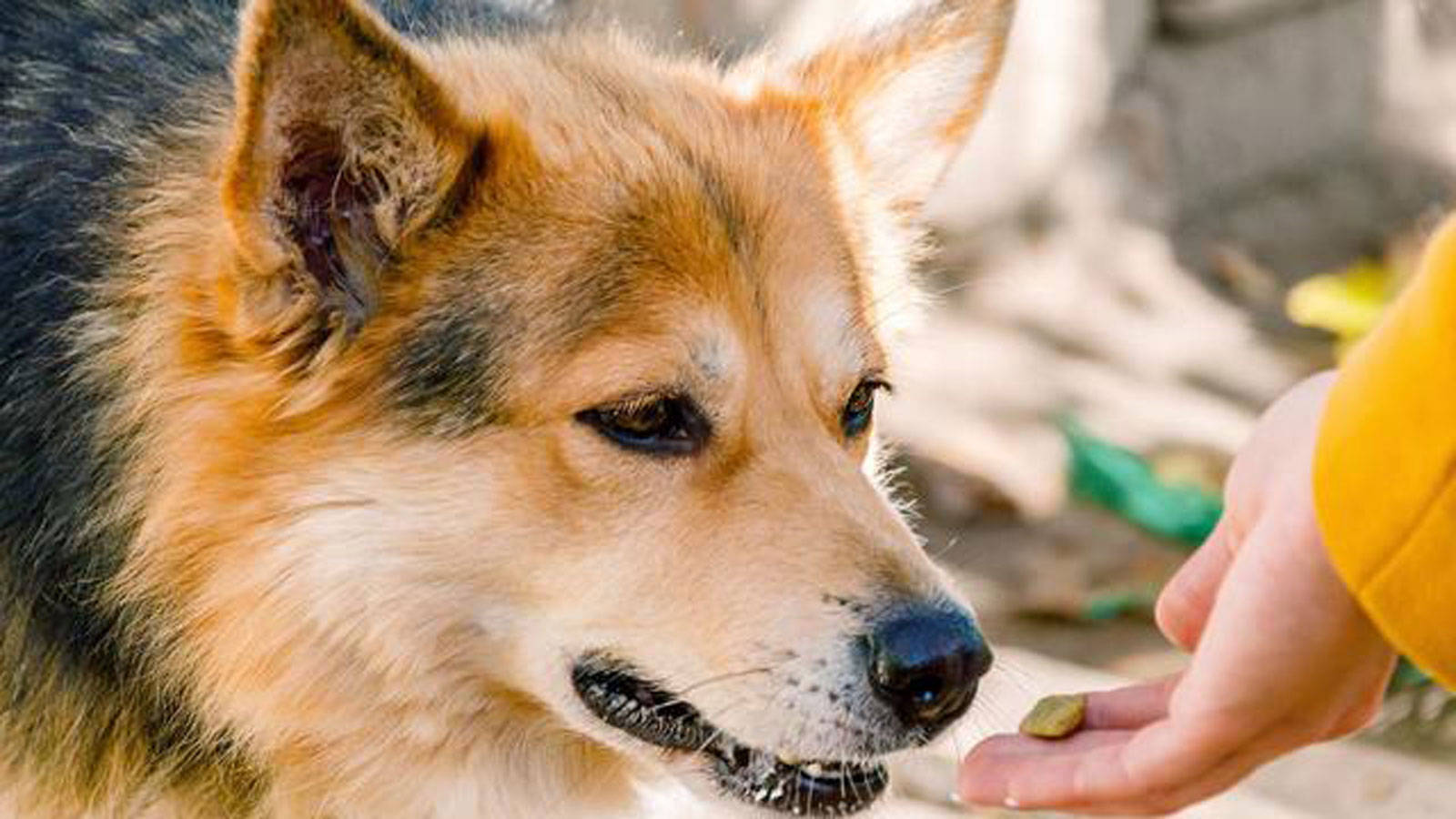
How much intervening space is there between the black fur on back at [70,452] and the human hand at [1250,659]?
1253mm

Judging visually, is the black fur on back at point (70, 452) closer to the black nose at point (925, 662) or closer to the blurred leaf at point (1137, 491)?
the black nose at point (925, 662)

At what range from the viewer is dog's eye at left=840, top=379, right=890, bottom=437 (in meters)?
3.22

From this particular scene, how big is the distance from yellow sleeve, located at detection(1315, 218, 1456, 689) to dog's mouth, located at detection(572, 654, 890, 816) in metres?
1.14

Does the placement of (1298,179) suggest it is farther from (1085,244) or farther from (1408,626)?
(1408,626)

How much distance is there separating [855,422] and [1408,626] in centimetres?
139

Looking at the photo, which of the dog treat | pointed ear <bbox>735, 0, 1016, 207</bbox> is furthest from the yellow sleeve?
pointed ear <bbox>735, 0, 1016, 207</bbox>

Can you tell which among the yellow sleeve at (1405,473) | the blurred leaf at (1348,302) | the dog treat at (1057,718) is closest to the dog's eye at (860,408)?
the dog treat at (1057,718)

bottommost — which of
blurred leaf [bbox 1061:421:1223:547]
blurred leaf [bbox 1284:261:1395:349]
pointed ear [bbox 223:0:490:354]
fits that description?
blurred leaf [bbox 1061:421:1223:547]

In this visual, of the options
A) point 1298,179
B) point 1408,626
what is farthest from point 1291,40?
point 1408,626

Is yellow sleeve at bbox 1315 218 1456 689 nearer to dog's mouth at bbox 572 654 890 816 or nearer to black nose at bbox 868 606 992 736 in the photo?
black nose at bbox 868 606 992 736

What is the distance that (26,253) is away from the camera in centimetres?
312

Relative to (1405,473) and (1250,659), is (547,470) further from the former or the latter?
(1405,473)

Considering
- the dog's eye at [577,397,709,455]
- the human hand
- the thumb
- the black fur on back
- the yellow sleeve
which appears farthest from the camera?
the black fur on back

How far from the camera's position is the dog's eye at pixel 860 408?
3.22 m
